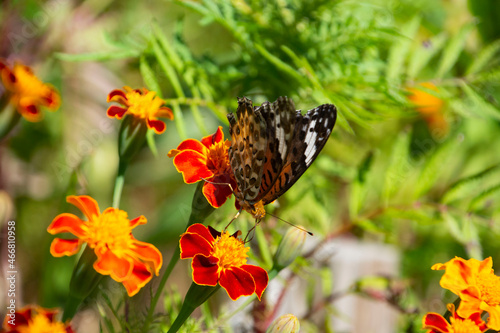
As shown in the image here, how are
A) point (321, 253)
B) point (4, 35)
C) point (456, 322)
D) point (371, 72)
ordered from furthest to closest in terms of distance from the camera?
point (4, 35) < point (321, 253) < point (371, 72) < point (456, 322)

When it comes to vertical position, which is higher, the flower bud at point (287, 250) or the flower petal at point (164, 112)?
the flower petal at point (164, 112)

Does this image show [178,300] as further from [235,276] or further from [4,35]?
[4,35]

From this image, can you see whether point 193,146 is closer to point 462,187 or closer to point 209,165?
point 209,165

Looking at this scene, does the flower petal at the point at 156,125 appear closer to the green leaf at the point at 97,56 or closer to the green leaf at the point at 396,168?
the green leaf at the point at 97,56

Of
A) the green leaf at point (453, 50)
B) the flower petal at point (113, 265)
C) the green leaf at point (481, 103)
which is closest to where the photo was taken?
the flower petal at point (113, 265)

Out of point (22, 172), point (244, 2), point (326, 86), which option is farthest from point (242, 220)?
point (22, 172)

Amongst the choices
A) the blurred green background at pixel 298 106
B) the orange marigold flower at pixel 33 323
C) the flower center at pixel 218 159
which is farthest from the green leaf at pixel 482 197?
the orange marigold flower at pixel 33 323
